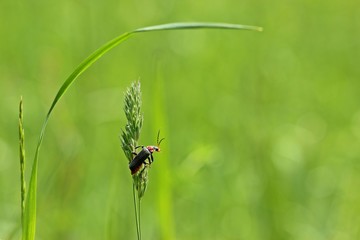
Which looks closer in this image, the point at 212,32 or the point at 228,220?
the point at 228,220

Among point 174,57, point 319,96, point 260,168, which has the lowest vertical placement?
point 260,168

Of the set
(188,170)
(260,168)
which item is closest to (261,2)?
(260,168)

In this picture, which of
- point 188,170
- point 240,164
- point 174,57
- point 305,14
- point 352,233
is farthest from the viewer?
point 305,14

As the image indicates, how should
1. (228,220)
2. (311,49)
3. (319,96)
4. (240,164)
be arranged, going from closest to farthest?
(228,220)
(240,164)
(319,96)
(311,49)

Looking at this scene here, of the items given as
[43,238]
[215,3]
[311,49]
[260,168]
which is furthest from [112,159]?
[215,3]

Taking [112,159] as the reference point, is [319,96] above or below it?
above

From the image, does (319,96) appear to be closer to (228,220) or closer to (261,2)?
(261,2)
